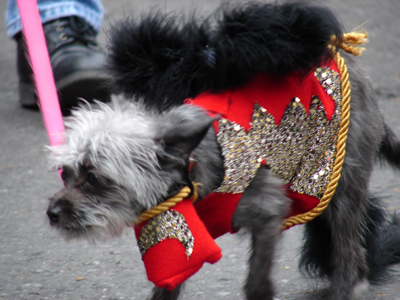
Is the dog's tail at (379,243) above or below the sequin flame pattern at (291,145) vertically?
below

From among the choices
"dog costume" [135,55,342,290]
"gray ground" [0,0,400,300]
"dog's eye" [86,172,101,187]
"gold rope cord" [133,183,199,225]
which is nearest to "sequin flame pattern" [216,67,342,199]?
"dog costume" [135,55,342,290]

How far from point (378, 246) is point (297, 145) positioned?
0.91 meters

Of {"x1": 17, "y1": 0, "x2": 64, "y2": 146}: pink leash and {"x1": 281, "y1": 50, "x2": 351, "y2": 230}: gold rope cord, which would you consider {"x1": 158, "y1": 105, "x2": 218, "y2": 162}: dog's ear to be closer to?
{"x1": 17, "y1": 0, "x2": 64, "y2": 146}: pink leash

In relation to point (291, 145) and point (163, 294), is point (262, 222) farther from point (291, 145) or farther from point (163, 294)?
point (163, 294)

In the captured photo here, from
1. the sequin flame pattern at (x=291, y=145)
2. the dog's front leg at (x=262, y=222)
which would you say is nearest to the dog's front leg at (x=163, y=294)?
the dog's front leg at (x=262, y=222)

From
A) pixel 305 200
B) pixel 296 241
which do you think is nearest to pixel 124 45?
pixel 305 200

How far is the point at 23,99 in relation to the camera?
16.8ft

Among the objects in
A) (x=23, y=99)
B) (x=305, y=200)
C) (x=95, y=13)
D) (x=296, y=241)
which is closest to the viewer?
(x=305, y=200)

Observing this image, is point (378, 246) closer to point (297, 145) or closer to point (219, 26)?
point (297, 145)

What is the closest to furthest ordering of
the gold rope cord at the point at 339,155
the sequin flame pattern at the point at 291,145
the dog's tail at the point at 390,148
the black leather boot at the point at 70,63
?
the sequin flame pattern at the point at 291,145, the gold rope cord at the point at 339,155, the dog's tail at the point at 390,148, the black leather boot at the point at 70,63

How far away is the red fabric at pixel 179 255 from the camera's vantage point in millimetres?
1894

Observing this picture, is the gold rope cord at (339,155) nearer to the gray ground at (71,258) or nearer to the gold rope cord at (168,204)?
the gray ground at (71,258)

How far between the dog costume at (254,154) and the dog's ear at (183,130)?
13 centimetres

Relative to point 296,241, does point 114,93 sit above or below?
above
